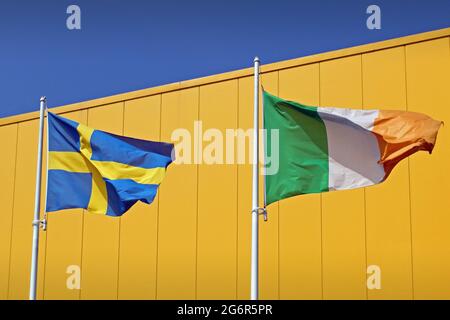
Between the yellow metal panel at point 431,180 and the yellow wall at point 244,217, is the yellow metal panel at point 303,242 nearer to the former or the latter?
the yellow wall at point 244,217

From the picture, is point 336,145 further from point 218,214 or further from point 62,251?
point 62,251

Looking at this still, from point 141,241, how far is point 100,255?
1.02m

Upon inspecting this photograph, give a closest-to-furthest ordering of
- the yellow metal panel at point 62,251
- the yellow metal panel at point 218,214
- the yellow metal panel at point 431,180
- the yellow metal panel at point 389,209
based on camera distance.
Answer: the yellow metal panel at point 431,180, the yellow metal panel at point 389,209, the yellow metal panel at point 218,214, the yellow metal panel at point 62,251

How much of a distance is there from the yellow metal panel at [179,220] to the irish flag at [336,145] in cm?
408

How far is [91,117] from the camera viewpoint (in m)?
16.7

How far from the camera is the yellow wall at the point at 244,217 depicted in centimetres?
1290

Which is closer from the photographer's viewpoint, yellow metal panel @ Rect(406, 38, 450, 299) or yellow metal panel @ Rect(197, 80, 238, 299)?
yellow metal panel @ Rect(406, 38, 450, 299)

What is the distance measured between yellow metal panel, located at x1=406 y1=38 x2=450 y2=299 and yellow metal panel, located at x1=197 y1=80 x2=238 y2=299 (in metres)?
3.48

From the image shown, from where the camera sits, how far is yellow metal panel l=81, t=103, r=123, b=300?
617 inches

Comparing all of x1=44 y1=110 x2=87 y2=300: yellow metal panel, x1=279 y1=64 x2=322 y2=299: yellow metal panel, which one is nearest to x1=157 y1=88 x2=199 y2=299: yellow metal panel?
x1=279 y1=64 x2=322 y2=299: yellow metal panel

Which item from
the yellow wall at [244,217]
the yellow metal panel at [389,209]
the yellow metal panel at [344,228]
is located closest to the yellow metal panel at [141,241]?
the yellow wall at [244,217]

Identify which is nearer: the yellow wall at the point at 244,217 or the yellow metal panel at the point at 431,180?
the yellow metal panel at the point at 431,180

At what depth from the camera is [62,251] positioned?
1631 centimetres

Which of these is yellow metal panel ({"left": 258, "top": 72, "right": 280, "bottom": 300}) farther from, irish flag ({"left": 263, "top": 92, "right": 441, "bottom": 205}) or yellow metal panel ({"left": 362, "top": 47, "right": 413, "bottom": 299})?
irish flag ({"left": 263, "top": 92, "right": 441, "bottom": 205})
